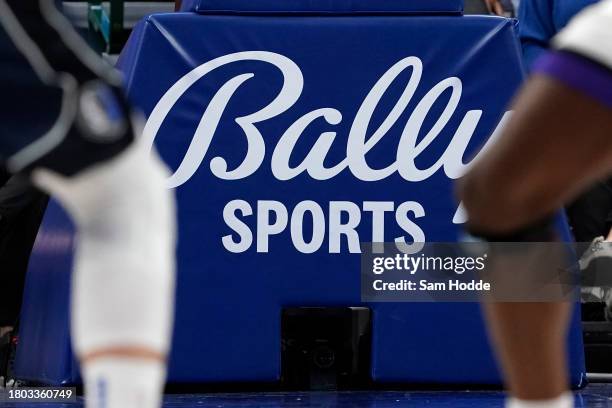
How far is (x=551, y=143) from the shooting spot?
1624 mm

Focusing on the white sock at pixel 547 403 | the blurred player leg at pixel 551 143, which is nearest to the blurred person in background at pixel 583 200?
the white sock at pixel 547 403

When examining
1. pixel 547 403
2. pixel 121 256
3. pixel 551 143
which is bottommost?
pixel 547 403

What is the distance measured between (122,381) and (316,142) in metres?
2.08

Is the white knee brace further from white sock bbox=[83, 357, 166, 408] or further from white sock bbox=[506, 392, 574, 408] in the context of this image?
white sock bbox=[506, 392, 574, 408]

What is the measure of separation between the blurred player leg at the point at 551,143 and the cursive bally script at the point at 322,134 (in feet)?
6.04

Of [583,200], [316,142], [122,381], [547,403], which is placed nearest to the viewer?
[122,381]

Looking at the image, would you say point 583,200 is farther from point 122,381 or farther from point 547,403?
point 122,381

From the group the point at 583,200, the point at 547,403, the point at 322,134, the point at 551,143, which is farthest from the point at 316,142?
the point at 551,143

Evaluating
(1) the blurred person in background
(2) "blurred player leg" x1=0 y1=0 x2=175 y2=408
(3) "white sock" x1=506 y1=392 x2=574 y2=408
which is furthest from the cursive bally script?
(2) "blurred player leg" x1=0 y1=0 x2=175 y2=408

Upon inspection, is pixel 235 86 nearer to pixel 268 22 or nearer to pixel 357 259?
pixel 268 22

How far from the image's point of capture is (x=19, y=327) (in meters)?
4.28

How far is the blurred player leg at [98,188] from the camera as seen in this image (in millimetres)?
1567

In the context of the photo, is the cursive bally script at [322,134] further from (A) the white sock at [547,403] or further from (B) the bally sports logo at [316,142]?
(A) the white sock at [547,403]

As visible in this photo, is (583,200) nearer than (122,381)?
No
